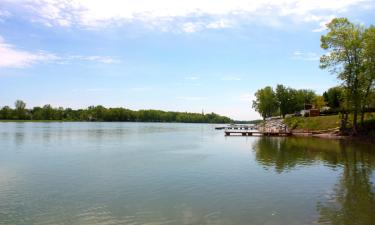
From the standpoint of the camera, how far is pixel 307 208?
17.0m

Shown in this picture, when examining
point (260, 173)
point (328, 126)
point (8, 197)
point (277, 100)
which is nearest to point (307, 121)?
point (328, 126)

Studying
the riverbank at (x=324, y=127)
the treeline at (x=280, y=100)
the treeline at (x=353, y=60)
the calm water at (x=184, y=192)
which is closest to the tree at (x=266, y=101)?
the treeline at (x=280, y=100)

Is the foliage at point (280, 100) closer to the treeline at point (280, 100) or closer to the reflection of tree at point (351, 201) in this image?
the treeline at point (280, 100)

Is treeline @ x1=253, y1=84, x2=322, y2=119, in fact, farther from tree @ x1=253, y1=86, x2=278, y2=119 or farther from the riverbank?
the riverbank

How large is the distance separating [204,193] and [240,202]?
2738 millimetres

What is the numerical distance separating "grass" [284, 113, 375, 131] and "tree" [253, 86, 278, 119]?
4321 centimetres

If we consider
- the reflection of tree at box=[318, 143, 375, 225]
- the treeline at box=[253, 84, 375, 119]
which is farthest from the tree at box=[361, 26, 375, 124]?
the treeline at box=[253, 84, 375, 119]

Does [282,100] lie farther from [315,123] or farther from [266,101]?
[315,123]

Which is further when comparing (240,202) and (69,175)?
(69,175)

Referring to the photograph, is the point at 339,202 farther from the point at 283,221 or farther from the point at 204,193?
the point at 204,193

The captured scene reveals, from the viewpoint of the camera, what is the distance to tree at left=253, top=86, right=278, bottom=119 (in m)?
142

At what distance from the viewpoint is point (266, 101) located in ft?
470

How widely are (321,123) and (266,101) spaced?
6319cm

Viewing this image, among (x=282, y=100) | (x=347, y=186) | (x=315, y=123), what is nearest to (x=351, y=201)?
(x=347, y=186)
